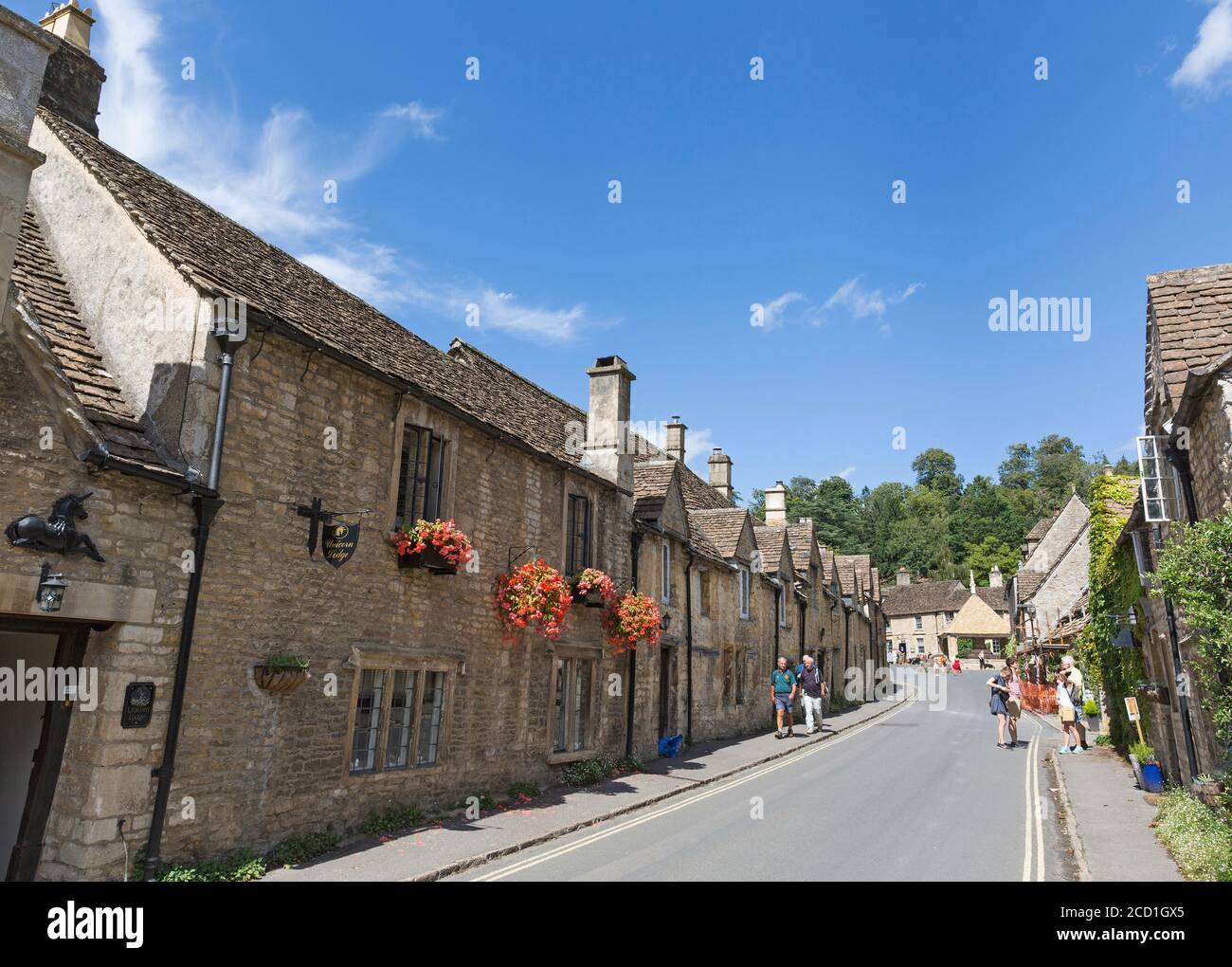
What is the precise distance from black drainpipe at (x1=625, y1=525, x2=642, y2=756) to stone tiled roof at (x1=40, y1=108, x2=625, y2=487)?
2632 mm

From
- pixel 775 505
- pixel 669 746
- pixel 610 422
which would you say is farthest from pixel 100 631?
pixel 775 505

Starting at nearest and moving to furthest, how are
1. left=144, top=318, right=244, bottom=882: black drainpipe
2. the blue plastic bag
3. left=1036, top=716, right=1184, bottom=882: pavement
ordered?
1. left=144, top=318, right=244, bottom=882: black drainpipe
2. left=1036, top=716, right=1184, bottom=882: pavement
3. the blue plastic bag

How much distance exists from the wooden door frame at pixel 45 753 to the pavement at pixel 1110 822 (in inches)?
423

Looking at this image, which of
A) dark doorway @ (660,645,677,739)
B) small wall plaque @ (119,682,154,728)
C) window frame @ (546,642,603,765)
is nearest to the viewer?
small wall plaque @ (119,682,154,728)

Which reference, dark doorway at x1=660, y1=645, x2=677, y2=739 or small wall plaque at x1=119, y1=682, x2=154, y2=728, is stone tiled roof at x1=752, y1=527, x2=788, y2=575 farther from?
small wall plaque at x1=119, y1=682, x2=154, y2=728

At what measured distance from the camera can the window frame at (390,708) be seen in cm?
1024

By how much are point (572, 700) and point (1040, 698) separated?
2720cm

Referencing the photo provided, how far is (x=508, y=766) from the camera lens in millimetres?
13367

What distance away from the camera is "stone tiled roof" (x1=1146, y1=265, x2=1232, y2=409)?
1033 cm

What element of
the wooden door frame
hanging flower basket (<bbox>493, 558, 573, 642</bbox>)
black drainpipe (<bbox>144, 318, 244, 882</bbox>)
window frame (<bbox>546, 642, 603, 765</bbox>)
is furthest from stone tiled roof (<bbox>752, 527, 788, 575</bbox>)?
the wooden door frame

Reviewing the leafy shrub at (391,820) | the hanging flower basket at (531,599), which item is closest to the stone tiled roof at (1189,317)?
the hanging flower basket at (531,599)

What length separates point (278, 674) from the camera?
29.0 ft
